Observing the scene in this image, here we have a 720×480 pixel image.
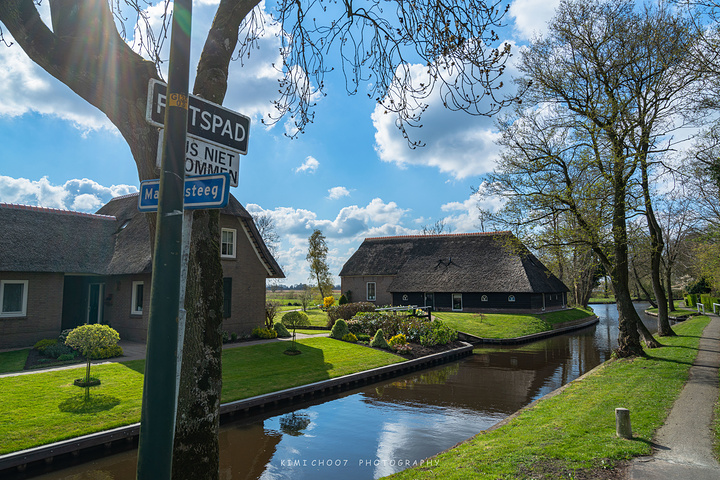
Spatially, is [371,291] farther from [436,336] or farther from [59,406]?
[59,406]

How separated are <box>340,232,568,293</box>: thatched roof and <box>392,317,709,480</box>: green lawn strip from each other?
2128cm

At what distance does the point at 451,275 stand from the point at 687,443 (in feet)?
105

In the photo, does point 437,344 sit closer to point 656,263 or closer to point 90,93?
point 656,263

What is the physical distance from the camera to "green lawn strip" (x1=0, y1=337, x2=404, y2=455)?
871 cm

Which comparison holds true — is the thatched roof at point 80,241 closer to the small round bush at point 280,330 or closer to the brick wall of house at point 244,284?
the brick wall of house at point 244,284

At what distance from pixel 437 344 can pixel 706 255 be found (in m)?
21.7

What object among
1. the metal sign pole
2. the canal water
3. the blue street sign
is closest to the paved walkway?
the canal water

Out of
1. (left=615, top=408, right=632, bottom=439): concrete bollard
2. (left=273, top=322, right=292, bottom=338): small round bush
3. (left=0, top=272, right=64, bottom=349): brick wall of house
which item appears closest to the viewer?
(left=615, top=408, right=632, bottom=439): concrete bollard

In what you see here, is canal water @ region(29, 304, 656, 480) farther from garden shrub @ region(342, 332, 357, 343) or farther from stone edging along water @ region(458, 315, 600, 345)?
stone edging along water @ region(458, 315, 600, 345)

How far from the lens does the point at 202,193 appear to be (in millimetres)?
3426

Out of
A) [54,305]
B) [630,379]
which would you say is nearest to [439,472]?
[630,379]

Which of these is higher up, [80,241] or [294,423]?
[80,241]

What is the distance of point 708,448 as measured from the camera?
682cm

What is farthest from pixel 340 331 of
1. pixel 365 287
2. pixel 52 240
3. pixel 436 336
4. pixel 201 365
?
pixel 365 287
